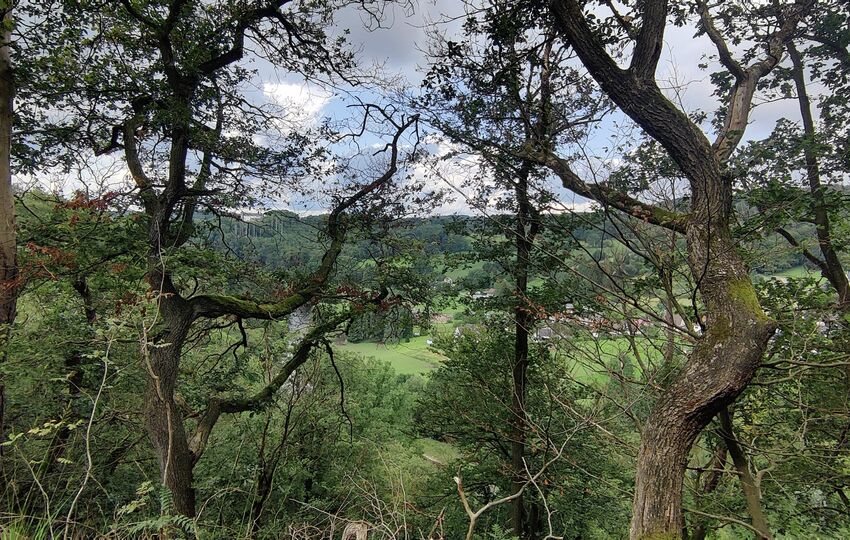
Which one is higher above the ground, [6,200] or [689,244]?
[689,244]

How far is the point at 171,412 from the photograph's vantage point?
3.79 m

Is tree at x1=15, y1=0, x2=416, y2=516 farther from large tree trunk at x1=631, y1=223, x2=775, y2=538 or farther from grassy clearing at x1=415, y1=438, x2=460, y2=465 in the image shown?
grassy clearing at x1=415, y1=438, x2=460, y2=465

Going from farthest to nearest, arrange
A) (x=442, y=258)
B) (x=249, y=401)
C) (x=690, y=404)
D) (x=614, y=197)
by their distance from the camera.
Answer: (x=442, y=258) → (x=249, y=401) → (x=614, y=197) → (x=690, y=404)

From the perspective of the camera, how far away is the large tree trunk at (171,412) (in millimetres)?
3824

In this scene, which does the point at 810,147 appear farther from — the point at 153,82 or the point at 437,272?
the point at 153,82

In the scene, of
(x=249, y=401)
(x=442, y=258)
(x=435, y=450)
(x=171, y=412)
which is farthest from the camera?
(x=435, y=450)

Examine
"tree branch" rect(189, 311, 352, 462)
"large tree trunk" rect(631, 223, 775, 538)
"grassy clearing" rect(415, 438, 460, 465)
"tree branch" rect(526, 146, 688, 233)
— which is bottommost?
"grassy clearing" rect(415, 438, 460, 465)

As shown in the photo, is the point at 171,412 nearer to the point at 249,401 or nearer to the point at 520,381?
the point at 249,401

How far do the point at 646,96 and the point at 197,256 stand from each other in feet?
13.7

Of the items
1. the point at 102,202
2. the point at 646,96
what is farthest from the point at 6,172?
the point at 646,96

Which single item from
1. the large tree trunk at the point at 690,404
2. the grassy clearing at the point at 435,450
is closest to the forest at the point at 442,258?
the large tree trunk at the point at 690,404

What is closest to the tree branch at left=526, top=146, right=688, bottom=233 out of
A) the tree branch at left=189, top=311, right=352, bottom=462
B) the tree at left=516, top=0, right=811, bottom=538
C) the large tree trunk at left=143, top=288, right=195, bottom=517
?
the tree at left=516, top=0, right=811, bottom=538

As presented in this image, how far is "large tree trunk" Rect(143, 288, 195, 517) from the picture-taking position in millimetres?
3824

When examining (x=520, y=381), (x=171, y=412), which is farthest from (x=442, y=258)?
(x=171, y=412)
